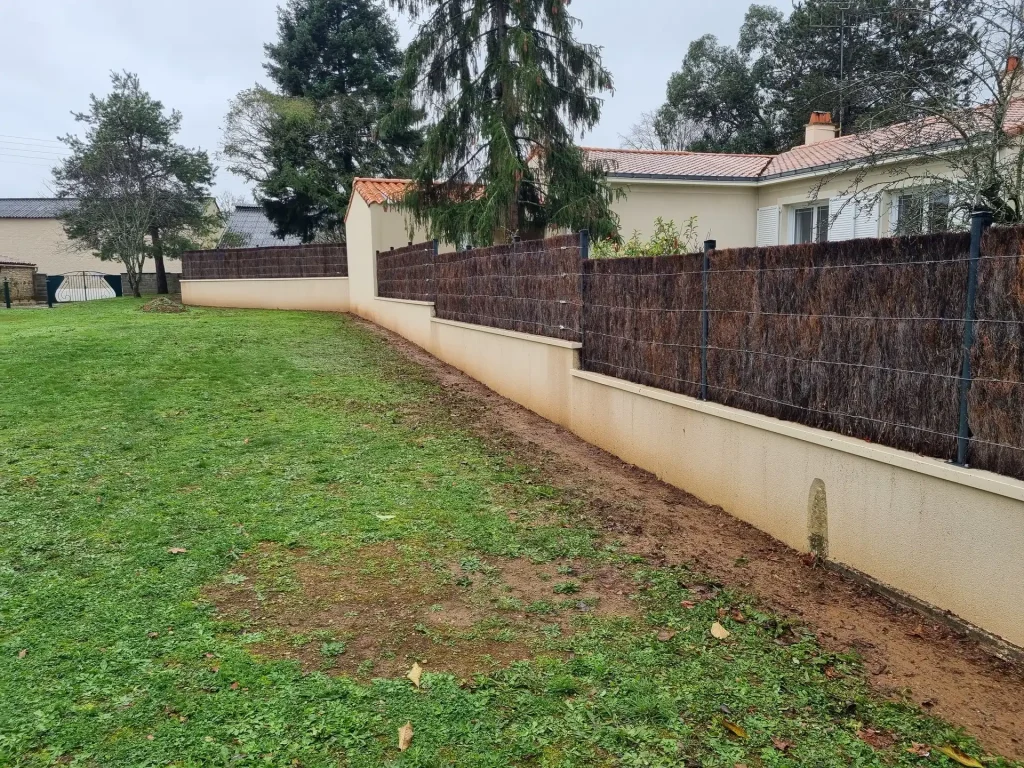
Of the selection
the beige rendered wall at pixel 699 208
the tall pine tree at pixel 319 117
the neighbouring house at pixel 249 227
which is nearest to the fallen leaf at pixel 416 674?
the beige rendered wall at pixel 699 208

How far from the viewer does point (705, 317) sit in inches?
221

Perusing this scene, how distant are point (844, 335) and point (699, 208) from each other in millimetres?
14957

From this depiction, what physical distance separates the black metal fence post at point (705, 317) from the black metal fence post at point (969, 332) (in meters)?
2.08

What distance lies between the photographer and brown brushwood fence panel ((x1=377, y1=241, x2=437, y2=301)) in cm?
1362

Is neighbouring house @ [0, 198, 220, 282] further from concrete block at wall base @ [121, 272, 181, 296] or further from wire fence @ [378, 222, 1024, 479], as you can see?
wire fence @ [378, 222, 1024, 479]

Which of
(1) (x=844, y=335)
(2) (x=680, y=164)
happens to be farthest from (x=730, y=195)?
(1) (x=844, y=335)

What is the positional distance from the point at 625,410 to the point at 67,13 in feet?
52.3

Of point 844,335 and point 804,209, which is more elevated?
point 804,209

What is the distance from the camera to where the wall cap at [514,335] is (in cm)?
781

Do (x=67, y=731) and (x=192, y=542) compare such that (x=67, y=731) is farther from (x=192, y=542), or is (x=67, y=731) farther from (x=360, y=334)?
(x=360, y=334)

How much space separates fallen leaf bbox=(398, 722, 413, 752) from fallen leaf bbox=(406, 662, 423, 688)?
0.93 feet

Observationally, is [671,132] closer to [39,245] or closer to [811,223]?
[811,223]

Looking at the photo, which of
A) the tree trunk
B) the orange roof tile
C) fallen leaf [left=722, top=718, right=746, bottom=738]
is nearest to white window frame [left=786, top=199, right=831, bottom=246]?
the orange roof tile

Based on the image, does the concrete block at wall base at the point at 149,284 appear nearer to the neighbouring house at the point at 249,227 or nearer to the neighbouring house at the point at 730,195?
the neighbouring house at the point at 249,227
